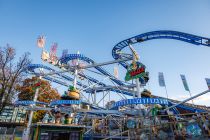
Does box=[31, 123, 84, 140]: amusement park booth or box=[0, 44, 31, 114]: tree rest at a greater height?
box=[0, 44, 31, 114]: tree

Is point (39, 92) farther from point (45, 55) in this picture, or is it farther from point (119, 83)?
point (119, 83)

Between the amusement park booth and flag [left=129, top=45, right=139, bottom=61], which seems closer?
the amusement park booth

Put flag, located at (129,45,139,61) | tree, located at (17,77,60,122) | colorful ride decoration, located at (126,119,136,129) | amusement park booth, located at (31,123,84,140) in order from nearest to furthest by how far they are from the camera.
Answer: amusement park booth, located at (31,123,84,140) < colorful ride decoration, located at (126,119,136,129) < flag, located at (129,45,139,61) < tree, located at (17,77,60,122)

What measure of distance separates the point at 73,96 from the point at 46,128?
20.0 ft

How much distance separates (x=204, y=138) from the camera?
696 cm

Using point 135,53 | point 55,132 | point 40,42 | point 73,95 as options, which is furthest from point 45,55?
point 55,132

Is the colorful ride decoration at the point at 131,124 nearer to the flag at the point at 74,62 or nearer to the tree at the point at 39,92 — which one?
the flag at the point at 74,62

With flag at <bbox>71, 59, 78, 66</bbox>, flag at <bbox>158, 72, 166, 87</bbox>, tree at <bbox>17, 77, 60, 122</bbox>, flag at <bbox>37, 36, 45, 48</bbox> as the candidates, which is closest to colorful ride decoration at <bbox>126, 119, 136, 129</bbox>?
flag at <bbox>71, 59, 78, 66</bbox>

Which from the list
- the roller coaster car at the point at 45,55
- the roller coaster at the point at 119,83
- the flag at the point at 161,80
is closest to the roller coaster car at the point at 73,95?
the roller coaster at the point at 119,83

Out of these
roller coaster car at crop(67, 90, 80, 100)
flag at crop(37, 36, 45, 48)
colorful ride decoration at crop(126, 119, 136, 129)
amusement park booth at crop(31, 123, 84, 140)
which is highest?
flag at crop(37, 36, 45, 48)

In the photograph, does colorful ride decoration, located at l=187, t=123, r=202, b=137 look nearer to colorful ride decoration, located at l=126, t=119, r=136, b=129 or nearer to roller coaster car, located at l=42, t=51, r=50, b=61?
colorful ride decoration, located at l=126, t=119, r=136, b=129

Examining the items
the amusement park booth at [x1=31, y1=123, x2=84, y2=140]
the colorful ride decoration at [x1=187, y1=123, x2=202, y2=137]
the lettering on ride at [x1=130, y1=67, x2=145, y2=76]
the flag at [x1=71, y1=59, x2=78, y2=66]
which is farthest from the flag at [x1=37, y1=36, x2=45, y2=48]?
the colorful ride decoration at [x1=187, y1=123, x2=202, y2=137]

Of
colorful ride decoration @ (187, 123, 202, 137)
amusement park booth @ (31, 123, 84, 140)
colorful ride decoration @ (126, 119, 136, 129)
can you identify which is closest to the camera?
colorful ride decoration @ (187, 123, 202, 137)

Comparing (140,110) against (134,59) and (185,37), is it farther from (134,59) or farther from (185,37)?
(185,37)
